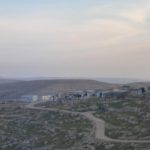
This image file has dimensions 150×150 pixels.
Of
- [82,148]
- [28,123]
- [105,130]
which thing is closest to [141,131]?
[105,130]

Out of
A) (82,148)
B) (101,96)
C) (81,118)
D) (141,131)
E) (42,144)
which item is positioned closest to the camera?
(82,148)

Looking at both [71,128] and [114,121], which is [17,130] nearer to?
[71,128]

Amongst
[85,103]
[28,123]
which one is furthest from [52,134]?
[85,103]

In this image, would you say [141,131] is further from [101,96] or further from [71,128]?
[101,96]

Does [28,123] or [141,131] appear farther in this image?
[28,123]

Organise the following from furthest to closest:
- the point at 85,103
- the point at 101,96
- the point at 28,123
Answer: the point at 101,96
the point at 85,103
the point at 28,123

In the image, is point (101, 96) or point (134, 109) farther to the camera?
point (101, 96)

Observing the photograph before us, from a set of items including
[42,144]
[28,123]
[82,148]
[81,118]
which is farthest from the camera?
[28,123]

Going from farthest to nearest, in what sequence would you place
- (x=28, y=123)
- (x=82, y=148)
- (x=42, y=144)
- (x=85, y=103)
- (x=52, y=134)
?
(x=85, y=103)
(x=28, y=123)
(x=52, y=134)
(x=42, y=144)
(x=82, y=148)
